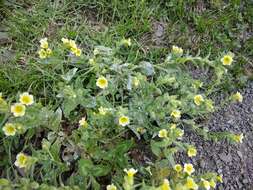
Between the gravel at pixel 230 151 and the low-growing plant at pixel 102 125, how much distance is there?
74 millimetres

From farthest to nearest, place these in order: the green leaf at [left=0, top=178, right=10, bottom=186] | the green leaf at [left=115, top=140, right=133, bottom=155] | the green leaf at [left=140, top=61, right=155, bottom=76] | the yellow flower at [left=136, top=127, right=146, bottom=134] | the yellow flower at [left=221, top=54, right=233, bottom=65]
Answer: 1. the green leaf at [left=140, top=61, right=155, bottom=76]
2. the yellow flower at [left=221, top=54, right=233, bottom=65]
3. the yellow flower at [left=136, top=127, right=146, bottom=134]
4. the green leaf at [left=115, top=140, right=133, bottom=155]
5. the green leaf at [left=0, top=178, right=10, bottom=186]

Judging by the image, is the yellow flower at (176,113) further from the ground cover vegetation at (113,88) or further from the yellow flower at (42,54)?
the yellow flower at (42,54)

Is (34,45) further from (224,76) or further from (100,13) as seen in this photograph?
(224,76)

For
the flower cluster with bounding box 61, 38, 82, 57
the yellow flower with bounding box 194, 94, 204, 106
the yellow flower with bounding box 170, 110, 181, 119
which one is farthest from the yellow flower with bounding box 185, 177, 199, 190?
the flower cluster with bounding box 61, 38, 82, 57

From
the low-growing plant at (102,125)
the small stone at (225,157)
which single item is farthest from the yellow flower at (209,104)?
the small stone at (225,157)

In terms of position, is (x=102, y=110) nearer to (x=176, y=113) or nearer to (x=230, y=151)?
(x=176, y=113)

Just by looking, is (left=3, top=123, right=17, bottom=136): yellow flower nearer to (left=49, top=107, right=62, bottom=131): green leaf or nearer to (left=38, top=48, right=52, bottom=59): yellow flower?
(left=49, top=107, right=62, bottom=131): green leaf

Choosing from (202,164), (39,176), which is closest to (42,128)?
(39,176)

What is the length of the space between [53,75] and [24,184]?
73cm

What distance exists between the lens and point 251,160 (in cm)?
248

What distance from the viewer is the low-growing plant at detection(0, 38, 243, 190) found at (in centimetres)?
205

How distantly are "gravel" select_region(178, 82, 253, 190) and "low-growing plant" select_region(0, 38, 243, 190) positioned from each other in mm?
74

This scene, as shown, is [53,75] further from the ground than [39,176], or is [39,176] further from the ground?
[53,75]

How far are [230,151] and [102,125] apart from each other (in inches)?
32.6
